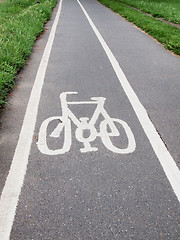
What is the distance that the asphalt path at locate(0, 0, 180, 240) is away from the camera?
213 cm

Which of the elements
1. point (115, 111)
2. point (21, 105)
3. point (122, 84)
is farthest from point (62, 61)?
point (115, 111)

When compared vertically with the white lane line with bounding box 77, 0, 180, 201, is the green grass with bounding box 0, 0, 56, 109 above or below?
below

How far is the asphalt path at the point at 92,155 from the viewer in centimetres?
213

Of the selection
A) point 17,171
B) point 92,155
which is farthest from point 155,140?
point 17,171

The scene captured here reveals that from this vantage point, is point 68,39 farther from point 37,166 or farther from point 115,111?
point 37,166

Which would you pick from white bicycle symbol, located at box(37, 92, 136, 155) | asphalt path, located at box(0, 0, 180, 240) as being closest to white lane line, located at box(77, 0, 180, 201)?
asphalt path, located at box(0, 0, 180, 240)

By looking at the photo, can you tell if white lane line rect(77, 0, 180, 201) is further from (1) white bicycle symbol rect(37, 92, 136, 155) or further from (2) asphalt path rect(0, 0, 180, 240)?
(1) white bicycle symbol rect(37, 92, 136, 155)

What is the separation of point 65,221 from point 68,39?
8.15 m

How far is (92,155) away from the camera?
2973 millimetres

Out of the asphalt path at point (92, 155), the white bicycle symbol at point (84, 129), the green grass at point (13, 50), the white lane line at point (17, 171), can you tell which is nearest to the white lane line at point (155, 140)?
the asphalt path at point (92, 155)

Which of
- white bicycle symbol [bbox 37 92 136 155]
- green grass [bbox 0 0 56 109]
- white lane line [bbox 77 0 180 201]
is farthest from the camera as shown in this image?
green grass [bbox 0 0 56 109]

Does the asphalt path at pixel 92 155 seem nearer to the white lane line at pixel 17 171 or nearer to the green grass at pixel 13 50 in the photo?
the white lane line at pixel 17 171

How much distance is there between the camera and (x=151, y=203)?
2336 mm

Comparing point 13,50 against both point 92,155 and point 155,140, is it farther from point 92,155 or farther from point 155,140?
point 155,140
